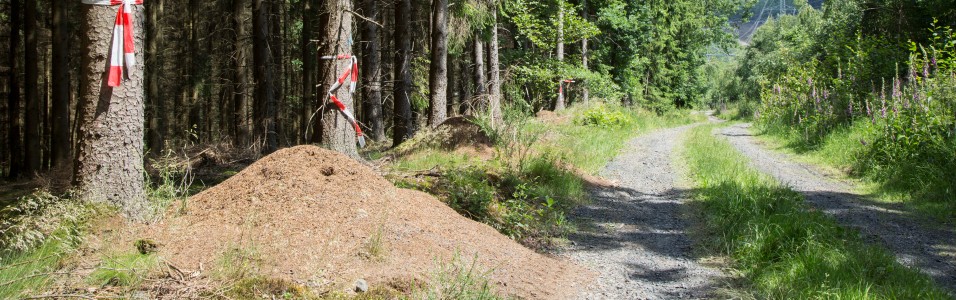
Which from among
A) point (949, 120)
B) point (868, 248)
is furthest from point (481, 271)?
point (949, 120)

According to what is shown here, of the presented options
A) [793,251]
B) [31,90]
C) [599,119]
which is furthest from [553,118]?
[793,251]

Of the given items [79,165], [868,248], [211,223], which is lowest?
[868,248]

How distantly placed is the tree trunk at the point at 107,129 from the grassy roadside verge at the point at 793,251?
483 cm

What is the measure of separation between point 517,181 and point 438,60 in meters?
5.70

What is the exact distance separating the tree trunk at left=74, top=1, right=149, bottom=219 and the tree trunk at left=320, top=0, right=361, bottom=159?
3.18 meters

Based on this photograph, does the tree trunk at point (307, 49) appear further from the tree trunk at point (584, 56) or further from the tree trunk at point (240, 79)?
the tree trunk at point (584, 56)

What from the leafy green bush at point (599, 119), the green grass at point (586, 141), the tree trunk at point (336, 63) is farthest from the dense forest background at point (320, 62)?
the leafy green bush at point (599, 119)

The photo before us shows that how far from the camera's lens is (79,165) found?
204 inches

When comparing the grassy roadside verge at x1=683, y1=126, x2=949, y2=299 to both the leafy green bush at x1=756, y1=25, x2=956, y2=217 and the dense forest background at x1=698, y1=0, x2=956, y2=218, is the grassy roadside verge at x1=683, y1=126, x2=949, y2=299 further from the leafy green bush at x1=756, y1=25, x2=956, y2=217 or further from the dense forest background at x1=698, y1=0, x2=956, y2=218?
the dense forest background at x1=698, y1=0, x2=956, y2=218

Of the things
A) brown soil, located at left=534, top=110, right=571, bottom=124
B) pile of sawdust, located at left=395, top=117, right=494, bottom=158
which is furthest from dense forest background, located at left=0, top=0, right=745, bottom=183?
brown soil, located at left=534, top=110, right=571, bottom=124

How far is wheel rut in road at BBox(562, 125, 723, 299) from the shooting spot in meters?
5.57

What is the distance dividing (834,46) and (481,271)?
17.1 m

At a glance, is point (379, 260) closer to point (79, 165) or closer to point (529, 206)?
point (79, 165)

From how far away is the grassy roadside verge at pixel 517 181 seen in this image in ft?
24.6
